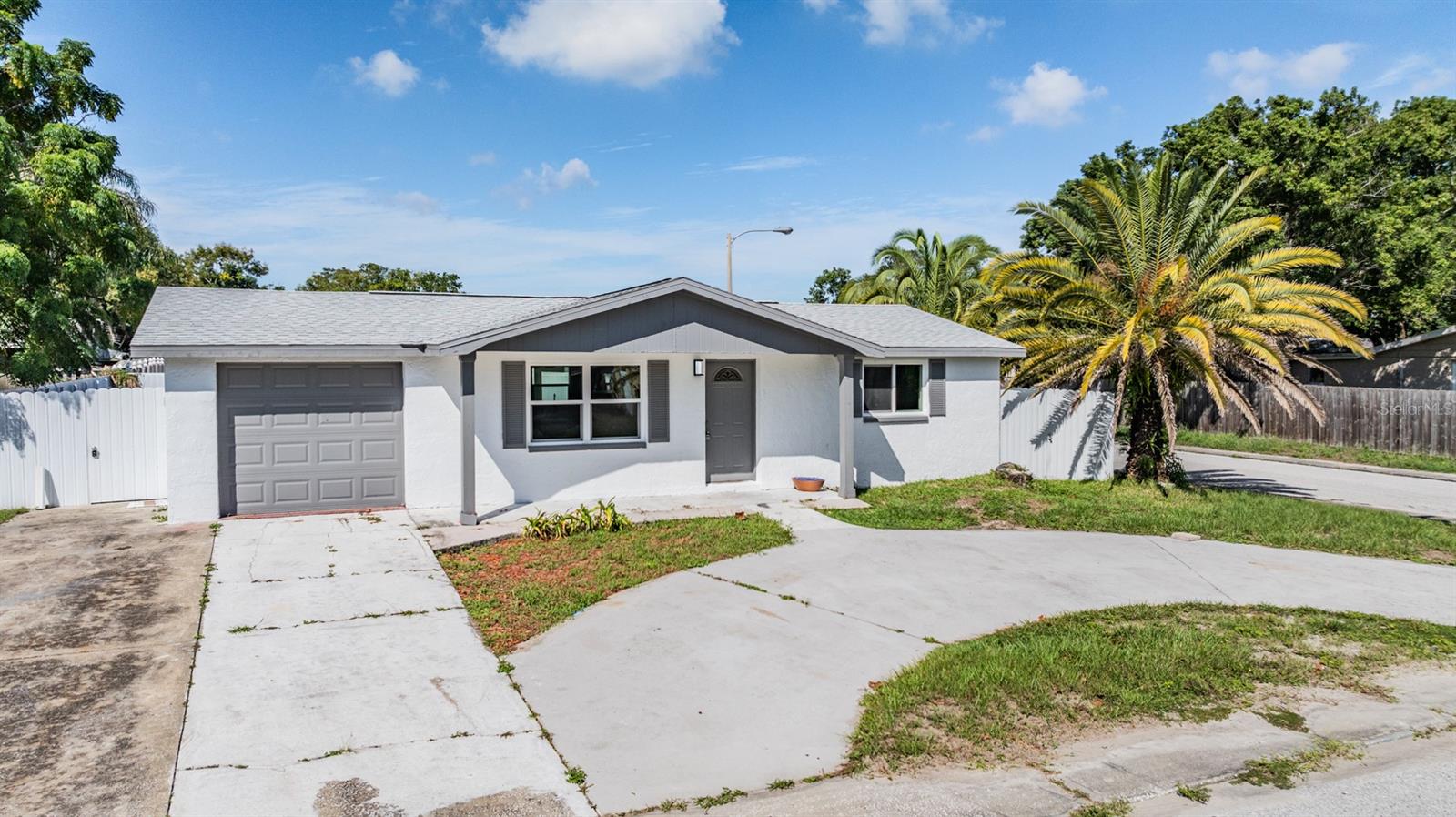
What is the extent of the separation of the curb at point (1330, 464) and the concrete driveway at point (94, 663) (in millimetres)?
22711

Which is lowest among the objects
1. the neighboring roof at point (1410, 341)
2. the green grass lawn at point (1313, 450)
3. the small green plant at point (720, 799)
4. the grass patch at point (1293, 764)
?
the grass patch at point (1293, 764)

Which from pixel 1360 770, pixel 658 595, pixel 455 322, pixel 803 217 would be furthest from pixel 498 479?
pixel 803 217

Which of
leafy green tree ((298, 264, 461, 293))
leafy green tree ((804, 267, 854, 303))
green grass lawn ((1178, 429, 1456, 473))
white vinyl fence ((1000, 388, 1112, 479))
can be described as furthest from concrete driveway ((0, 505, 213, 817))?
leafy green tree ((804, 267, 854, 303))

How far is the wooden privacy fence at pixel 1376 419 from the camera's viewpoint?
65.6 ft

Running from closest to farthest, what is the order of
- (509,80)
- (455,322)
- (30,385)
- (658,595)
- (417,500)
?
1. (658,595)
2. (417,500)
3. (455,322)
4. (30,385)
5. (509,80)

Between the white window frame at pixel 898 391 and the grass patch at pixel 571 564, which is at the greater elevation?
the white window frame at pixel 898 391

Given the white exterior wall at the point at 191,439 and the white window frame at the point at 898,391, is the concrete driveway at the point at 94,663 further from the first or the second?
the white window frame at the point at 898,391

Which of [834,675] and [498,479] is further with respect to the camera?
[498,479]

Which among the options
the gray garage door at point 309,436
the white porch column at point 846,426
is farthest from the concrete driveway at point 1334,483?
the gray garage door at point 309,436

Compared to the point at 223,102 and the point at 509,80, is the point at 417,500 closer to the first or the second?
the point at 223,102

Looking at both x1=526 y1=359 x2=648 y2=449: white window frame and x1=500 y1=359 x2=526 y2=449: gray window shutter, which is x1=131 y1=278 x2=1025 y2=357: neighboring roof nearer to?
x1=500 y1=359 x2=526 y2=449: gray window shutter

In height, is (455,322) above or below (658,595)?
above

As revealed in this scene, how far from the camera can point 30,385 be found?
16266 millimetres

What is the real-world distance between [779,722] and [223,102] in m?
17.6
